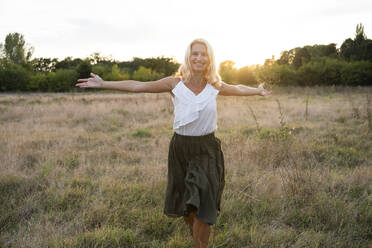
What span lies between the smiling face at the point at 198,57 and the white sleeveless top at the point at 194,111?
21 centimetres

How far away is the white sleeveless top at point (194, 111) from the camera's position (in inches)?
93.5

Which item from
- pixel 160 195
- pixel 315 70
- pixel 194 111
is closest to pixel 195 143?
pixel 194 111

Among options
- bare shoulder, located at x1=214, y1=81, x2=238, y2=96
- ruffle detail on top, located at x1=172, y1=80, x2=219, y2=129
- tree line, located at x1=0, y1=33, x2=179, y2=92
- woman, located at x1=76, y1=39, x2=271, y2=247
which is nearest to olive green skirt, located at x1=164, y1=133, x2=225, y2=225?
woman, located at x1=76, y1=39, x2=271, y2=247

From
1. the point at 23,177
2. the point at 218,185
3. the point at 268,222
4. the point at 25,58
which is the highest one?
the point at 25,58

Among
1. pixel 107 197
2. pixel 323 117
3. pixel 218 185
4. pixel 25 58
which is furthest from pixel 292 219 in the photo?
pixel 25 58

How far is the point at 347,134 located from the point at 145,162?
18.5 feet

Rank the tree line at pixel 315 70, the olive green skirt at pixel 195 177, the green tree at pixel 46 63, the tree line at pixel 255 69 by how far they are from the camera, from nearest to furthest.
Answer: the olive green skirt at pixel 195 177
the tree line at pixel 255 69
the tree line at pixel 315 70
the green tree at pixel 46 63

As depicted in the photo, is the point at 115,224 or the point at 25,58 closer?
the point at 115,224

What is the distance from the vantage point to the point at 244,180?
4.01 metres

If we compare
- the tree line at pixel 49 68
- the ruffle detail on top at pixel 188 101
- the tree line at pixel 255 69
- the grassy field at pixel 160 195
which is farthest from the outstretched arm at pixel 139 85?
the tree line at pixel 49 68

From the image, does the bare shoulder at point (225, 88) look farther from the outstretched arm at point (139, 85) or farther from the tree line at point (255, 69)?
the tree line at point (255, 69)

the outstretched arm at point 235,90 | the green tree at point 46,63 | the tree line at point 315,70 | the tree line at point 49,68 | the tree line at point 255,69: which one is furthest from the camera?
the green tree at point 46,63

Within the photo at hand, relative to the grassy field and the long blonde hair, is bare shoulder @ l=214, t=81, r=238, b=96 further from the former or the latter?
the grassy field

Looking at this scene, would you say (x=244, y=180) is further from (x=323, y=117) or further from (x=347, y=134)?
(x=323, y=117)
